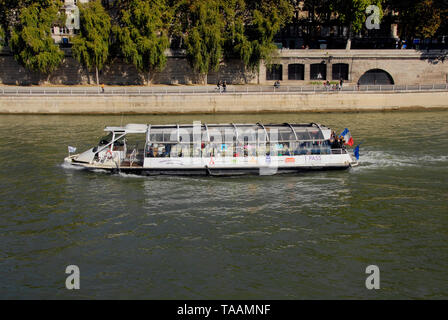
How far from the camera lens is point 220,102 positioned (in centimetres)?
5516

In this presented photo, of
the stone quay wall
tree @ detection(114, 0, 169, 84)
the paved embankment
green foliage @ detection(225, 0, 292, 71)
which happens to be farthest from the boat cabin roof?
the stone quay wall

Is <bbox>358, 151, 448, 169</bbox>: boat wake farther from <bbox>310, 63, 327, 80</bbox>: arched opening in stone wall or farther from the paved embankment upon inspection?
<bbox>310, 63, 327, 80</bbox>: arched opening in stone wall

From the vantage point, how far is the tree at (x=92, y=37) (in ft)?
193

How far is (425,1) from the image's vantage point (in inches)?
2511

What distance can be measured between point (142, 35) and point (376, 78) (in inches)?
1294

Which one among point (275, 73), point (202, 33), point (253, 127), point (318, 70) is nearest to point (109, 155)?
point (253, 127)

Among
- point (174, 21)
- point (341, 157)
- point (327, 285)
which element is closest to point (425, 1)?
point (174, 21)

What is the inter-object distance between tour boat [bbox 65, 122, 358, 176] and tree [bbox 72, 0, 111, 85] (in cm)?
3307

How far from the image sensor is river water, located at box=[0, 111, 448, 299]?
1641cm

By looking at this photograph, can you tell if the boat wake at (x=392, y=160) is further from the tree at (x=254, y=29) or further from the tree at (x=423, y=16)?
the tree at (x=423, y=16)

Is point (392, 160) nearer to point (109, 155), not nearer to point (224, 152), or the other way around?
point (224, 152)

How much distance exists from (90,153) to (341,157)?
1482 centimetres

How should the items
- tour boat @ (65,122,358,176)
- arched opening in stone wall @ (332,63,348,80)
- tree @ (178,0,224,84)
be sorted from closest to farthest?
tour boat @ (65,122,358,176)
tree @ (178,0,224,84)
arched opening in stone wall @ (332,63,348,80)
